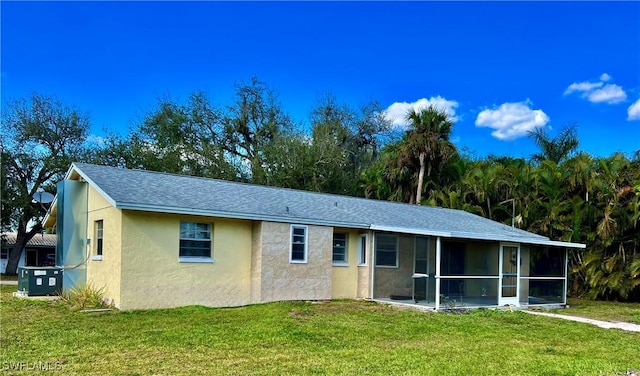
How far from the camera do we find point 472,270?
→ 1838 cm

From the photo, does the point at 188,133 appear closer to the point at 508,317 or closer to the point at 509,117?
the point at 509,117

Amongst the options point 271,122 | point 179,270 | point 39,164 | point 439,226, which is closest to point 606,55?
point 439,226

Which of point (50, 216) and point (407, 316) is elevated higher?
point (50, 216)

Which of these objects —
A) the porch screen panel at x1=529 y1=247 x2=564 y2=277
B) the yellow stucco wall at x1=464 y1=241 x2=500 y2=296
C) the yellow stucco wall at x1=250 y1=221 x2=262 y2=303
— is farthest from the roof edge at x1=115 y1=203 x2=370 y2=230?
the porch screen panel at x1=529 y1=247 x2=564 y2=277

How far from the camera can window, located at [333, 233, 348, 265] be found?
59.6 ft

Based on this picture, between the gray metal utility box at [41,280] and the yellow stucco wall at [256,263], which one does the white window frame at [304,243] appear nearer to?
the yellow stucco wall at [256,263]

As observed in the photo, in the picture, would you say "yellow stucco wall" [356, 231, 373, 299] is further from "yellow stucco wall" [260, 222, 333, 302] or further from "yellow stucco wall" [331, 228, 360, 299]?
"yellow stucco wall" [260, 222, 333, 302]

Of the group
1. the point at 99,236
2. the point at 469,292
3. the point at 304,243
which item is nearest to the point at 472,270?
the point at 469,292

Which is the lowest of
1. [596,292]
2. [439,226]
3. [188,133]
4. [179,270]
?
[596,292]

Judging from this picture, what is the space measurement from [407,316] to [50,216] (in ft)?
45.8

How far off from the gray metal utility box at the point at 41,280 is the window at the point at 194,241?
4979 millimetres

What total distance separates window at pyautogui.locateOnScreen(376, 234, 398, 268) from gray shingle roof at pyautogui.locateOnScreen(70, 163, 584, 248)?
58 cm

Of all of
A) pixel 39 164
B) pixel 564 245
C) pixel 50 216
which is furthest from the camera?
pixel 39 164

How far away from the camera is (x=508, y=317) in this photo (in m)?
14.3
